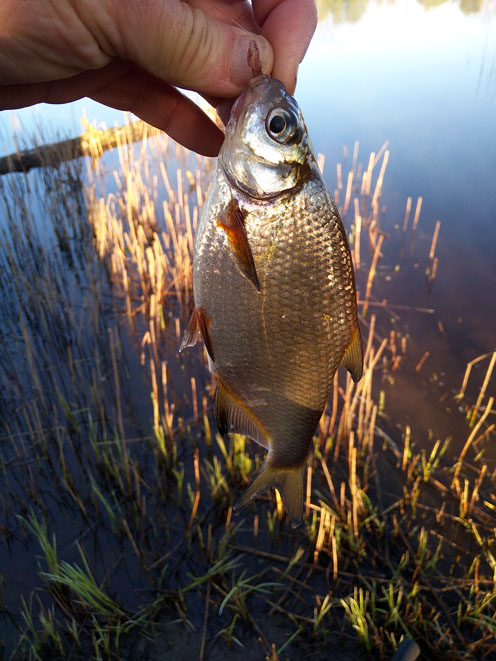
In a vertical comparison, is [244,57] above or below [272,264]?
above

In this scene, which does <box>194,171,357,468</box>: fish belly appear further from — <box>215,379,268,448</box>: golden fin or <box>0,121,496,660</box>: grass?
<box>0,121,496,660</box>: grass

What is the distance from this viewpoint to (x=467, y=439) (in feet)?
11.7

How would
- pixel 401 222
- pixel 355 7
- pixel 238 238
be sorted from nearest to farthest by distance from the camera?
pixel 238 238
pixel 401 222
pixel 355 7

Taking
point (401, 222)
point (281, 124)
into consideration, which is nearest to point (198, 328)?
point (281, 124)

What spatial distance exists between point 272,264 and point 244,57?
70 cm

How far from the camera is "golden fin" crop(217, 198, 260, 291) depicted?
1.35 metres

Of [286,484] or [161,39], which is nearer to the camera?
[161,39]

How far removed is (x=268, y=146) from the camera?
1380mm

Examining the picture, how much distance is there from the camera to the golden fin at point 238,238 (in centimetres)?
135

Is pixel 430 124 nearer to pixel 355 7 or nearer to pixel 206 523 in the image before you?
pixel 206 523

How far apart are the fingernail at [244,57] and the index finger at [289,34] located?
0.19 ft

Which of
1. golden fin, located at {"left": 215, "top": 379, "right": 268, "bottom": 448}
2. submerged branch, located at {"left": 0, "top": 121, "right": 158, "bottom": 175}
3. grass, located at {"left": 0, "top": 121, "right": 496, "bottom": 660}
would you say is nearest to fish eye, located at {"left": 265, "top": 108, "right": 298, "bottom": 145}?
golden fin, located at {"left": 215, "top": 379, "right": 268, "bottom": 448}

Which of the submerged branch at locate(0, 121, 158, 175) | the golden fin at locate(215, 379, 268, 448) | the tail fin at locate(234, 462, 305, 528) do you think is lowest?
the tail fin at locate(234, 462, 305, 528)

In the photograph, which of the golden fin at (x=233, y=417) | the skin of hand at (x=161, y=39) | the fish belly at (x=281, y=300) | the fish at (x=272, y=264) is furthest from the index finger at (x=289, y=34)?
the golden fin at (x=233, y=417)
